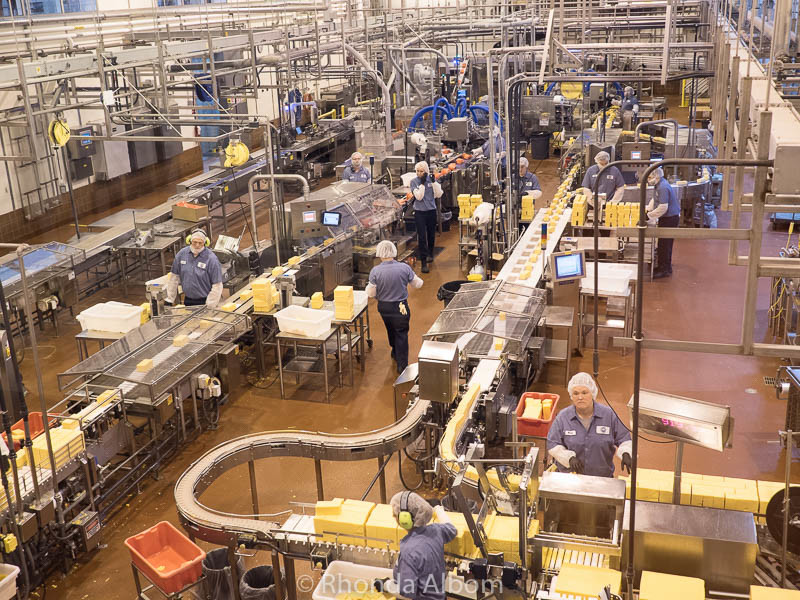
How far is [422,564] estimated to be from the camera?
422 centimetres

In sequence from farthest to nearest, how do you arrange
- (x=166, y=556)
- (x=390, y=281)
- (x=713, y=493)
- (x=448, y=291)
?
1. (x=448, y=291)
2. (x=390, y=281)
3. (x=166, y=556)
4. (x=713, y=493)

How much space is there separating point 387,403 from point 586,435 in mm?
3260

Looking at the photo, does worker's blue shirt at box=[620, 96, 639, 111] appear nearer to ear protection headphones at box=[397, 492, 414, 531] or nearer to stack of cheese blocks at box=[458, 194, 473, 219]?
stack of cheese blocks at box=[458, 194, 473, 219]

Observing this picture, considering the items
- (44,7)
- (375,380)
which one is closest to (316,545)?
(375,380)

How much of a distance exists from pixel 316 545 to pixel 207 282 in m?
4.68

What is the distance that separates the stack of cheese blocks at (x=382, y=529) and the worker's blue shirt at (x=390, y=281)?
3.81 metres

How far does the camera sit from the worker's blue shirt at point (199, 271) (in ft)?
28.9

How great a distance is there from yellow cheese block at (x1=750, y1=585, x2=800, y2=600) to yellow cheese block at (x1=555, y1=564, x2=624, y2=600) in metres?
0.66

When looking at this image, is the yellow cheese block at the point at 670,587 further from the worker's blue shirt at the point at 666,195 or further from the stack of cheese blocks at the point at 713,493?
the worker's blue shirt at the point at 666,195

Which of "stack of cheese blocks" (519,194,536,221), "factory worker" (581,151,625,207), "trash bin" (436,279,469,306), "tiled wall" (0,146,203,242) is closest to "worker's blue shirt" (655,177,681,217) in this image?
"factory worker" (581,151,625,207)

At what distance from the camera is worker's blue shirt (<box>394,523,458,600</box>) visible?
13.8 ft

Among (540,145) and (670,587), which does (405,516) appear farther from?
(540,145)

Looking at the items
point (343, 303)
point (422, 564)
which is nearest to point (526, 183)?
point (343, 303)

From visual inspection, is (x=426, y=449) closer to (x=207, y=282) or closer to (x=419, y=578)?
(x=419, y=578)
